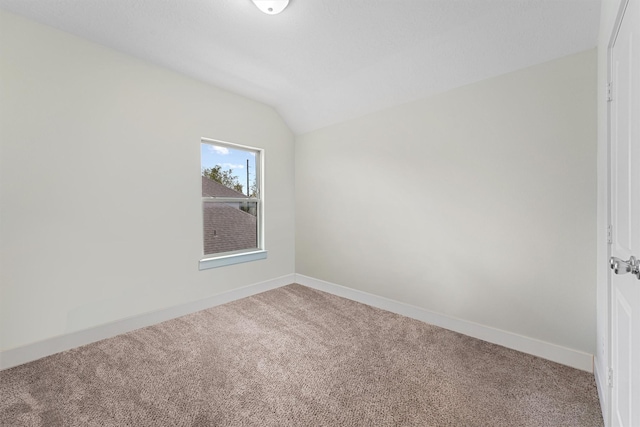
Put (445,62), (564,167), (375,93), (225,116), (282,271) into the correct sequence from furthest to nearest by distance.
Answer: (282,271)
(225,116)
(375,93)
(445,62)
(564,167)

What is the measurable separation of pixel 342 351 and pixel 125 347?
1.82 meters

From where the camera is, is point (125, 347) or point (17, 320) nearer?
point (17, 320)

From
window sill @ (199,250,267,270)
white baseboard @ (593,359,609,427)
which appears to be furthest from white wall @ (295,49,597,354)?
window sill @ (199,250,267,270)

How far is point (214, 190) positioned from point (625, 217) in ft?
11.2

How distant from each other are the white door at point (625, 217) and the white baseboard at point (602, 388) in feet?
0.60

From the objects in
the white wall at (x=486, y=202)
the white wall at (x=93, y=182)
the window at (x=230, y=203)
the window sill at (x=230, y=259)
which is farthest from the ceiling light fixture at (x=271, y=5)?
the window sill at (x=230, y=259)

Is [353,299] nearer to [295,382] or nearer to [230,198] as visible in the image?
[295,382]

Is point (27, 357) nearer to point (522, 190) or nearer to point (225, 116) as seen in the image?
point (225, 116)

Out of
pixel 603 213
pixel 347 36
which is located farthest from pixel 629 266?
pixel 347 36

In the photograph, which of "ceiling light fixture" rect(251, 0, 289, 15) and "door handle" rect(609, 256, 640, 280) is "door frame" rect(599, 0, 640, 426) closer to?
"door handle" rect(609, 256, 640, 280)

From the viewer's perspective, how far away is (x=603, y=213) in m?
1.69

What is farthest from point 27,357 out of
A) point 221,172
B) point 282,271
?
point 282,271

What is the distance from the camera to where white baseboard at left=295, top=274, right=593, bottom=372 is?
2.05 meters

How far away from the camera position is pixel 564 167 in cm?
205
